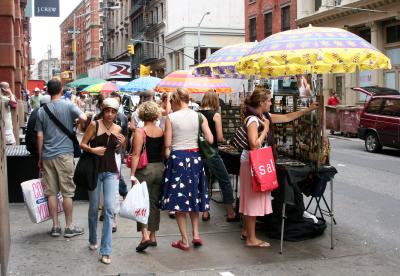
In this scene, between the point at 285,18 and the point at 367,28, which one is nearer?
the point at 367,28

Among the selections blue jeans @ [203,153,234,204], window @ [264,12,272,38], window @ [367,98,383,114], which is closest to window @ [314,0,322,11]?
window @ [264,12,272,38]

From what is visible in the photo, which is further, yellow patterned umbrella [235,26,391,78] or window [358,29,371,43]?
window [358,29,371,43]

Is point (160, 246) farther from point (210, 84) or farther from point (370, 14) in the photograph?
point (370, 14)

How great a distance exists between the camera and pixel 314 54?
6.48 meters

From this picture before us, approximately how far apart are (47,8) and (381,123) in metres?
11.8

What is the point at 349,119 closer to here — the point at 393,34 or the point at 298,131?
the point at 393,34

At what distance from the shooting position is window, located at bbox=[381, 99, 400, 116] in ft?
55.7

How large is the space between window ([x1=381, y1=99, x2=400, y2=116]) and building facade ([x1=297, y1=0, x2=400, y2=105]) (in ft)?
39.4

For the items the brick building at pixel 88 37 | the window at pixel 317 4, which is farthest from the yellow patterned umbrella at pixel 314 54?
the brick building at pixel 88 37

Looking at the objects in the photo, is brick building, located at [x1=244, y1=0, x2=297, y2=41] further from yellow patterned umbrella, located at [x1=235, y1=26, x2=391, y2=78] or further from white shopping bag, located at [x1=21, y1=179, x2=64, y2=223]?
white shopping bag, located at [x1=21, y1=179, x2=64, y2=223]

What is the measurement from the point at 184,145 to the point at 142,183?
2.30ft

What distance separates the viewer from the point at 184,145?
6.54m

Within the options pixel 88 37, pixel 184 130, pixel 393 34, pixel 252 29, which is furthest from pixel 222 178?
pixel 88 37

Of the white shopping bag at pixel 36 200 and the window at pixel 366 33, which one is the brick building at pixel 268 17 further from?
the white shopping bag at pixel 36 200
